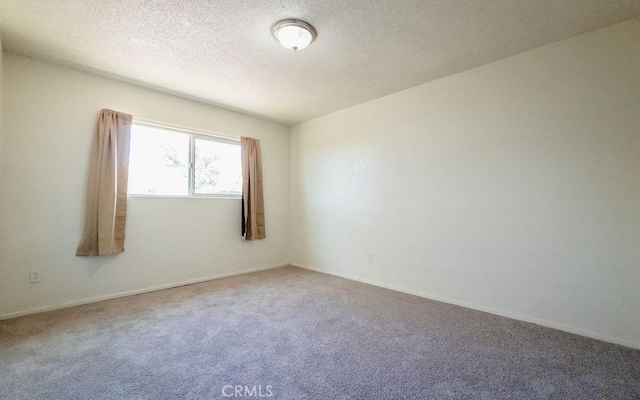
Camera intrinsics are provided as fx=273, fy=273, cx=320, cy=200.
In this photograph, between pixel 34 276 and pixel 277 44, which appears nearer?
pixel 277 44

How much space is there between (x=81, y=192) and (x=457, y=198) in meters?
4.11

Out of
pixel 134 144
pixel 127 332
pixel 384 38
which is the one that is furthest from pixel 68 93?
pixel 384 38

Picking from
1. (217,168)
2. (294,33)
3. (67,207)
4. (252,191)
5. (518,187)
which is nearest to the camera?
(294,33)

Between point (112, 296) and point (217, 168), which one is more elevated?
point (217, 168)

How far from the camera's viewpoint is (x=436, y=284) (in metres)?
3.13

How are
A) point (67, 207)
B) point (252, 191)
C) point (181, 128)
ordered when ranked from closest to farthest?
1. point (67, 207)
2. point (181, 128)
3. point (252, 191)

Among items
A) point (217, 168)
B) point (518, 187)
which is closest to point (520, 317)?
point (518, 187)

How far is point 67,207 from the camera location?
113 inches

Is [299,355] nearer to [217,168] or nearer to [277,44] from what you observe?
[277,44]

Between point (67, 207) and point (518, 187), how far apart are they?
4581 mm

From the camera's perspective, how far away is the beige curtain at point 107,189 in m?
2.96

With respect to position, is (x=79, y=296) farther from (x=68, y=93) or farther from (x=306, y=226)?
(x=306, y=226)

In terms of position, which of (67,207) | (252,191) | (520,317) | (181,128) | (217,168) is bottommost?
(520,317)

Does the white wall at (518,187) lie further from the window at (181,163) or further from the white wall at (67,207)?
the white wall at (67,207)
